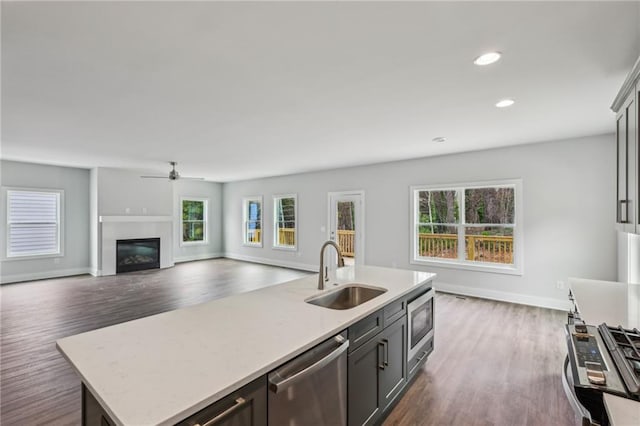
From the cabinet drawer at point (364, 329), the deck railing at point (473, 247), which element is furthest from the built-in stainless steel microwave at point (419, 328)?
the deck railing at point (473, 247)

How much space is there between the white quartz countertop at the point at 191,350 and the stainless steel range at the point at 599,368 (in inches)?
38.4

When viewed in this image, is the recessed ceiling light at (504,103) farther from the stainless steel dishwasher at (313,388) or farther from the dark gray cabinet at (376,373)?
the stainless steel dishwasher at (313,388)

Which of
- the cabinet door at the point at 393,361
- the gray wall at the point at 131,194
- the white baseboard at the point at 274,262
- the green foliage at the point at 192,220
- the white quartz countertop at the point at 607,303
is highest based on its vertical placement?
the gray wall at the point at 131,194

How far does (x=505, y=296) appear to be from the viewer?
5027 millimetres

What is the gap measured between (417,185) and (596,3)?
175 inches

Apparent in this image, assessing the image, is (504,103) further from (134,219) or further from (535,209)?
(134,219)

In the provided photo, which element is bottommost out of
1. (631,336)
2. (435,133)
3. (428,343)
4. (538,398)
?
(538,398)

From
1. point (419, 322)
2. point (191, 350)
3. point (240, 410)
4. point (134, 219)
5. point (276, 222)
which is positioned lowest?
point (419, 322)

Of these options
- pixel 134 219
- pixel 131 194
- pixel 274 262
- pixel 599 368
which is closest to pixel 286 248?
pixel 274 262

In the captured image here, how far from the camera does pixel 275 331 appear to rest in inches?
59.9

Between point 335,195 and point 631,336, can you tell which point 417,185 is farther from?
point 631,336

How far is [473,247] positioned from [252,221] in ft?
21.0

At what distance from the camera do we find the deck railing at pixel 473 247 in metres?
5.13

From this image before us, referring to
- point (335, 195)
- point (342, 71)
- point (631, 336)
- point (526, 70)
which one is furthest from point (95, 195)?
point (631, 336)
